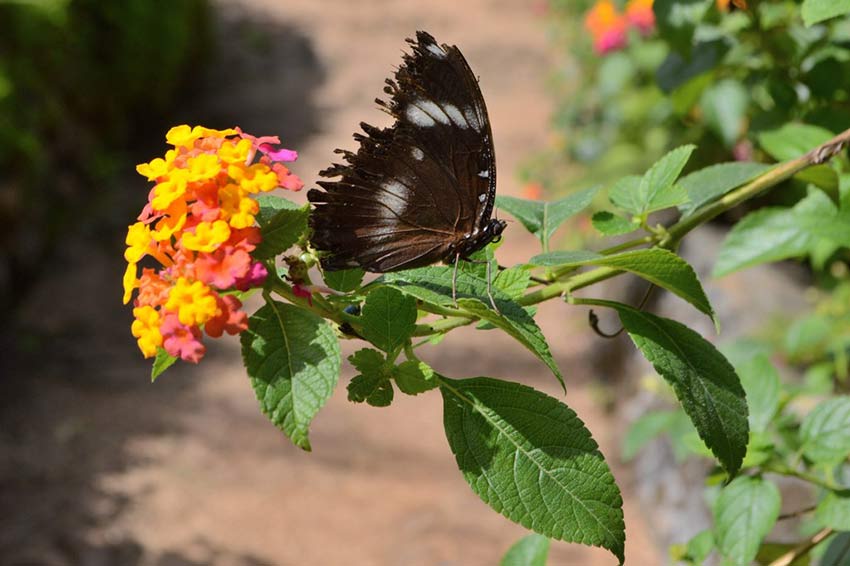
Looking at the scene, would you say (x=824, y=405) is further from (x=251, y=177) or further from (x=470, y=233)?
(x=251, y=177)

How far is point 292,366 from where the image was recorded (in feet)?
2.78

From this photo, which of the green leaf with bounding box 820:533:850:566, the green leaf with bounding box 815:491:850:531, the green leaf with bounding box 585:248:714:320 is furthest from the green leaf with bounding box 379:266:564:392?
the green leaf with bounding box 820:533:850:566

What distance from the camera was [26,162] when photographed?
204 inches

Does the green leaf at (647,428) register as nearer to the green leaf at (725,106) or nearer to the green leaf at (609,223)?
the green leaf at (725,106)

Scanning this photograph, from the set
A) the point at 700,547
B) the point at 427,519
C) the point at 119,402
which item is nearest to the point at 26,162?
the point at 119,402

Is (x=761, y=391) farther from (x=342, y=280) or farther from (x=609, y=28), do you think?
(x=609, y=28)

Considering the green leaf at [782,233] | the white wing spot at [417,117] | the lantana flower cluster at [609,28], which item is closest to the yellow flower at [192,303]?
the white wing spot at [417,117]

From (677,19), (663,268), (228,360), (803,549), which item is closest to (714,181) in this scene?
(663,268)

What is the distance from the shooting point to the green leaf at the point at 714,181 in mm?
1181

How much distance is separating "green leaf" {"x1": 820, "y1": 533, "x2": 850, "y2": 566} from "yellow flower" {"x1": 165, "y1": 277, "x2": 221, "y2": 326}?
1.05m

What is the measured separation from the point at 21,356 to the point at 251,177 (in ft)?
13.9

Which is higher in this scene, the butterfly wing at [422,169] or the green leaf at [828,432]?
the butterfly wing at [422,169]

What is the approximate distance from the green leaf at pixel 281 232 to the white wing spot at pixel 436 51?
249mm

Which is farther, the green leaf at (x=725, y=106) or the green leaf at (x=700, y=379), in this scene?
the green leaf at (x=725, y=106)
